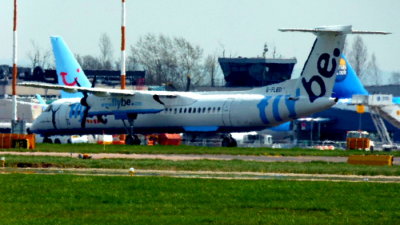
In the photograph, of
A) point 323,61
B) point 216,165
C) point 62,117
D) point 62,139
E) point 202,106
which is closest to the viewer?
point 216,165

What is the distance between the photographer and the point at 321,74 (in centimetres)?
7200

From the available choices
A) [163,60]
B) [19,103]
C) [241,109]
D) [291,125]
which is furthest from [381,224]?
[163,60]

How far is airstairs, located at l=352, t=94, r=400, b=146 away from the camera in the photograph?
302ft

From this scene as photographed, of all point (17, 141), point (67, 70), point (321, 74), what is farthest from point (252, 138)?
point (17, 141)

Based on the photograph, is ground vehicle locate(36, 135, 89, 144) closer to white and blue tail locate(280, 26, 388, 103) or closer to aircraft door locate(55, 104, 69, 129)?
aircraft door locate(55, 104, 69, 129)

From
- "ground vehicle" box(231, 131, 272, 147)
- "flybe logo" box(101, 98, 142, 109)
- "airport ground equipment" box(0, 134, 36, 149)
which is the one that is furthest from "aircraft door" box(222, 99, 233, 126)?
"ground vehicle" box(231, 131, 272, 147)

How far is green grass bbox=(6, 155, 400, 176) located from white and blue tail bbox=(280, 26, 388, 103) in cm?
1971

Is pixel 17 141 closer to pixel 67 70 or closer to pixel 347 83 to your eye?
pixel 67 70

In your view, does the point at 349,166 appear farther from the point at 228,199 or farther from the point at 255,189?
the point at 228,199

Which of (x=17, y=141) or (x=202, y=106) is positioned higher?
(x=202, y=106)

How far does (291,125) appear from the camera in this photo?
122 metres

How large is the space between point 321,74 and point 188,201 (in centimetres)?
4150

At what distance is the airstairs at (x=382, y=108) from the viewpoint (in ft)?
302

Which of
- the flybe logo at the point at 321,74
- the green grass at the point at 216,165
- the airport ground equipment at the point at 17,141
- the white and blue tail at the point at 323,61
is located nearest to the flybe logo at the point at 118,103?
the airport ground equipment at the point at 17,141
